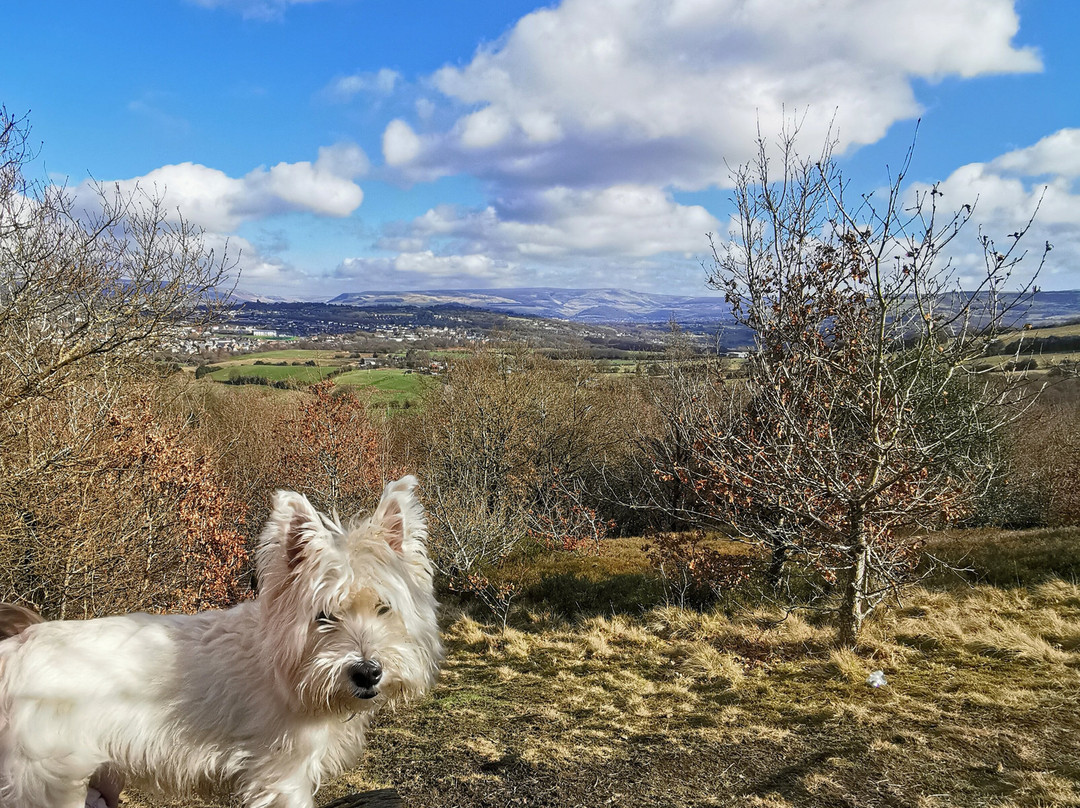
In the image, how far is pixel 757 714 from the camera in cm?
681

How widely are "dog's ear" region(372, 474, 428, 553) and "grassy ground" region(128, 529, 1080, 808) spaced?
2.70 meters

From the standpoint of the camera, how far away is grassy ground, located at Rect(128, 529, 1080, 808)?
5.13m

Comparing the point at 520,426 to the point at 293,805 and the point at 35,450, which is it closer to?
the point at 35,450

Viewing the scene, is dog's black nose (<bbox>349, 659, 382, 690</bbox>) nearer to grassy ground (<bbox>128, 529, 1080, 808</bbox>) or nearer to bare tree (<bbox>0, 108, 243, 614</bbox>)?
grassy ground (<bbox>128, 529, 1080, 808</bbox>)

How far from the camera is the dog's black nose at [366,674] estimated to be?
3139 millimetres

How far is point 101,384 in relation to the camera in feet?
43.4

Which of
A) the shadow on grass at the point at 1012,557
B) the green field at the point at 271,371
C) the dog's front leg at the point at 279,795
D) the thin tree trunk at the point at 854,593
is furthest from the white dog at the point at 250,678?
the green field at the point at 271,371

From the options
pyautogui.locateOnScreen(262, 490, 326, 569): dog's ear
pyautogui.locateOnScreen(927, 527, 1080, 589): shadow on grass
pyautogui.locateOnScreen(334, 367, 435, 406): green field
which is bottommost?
pyautogui.locateOnScreen(927, 527, 1080, 589): shadow on grass

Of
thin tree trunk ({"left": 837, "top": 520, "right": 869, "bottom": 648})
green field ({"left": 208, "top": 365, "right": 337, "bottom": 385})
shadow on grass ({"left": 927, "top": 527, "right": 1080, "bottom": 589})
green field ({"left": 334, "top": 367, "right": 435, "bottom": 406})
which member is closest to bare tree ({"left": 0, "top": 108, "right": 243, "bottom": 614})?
thin tree trunk ({"left": 837, "top": 520, "right": 869, "bottom": 648})

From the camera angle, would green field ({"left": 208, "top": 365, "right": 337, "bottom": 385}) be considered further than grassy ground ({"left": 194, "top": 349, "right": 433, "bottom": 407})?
Yes

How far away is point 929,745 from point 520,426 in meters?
24.3

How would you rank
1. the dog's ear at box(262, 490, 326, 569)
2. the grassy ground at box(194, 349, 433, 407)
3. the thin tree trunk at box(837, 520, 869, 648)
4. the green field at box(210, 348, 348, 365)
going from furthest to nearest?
the green field at box(210, 348, 348, 365) < the grassy ground at box(194, 349, 433, 407) < the thin tree trunk at box(837, 520, 869, 648) < the dog's ear at box(262, 490, 326, 569)

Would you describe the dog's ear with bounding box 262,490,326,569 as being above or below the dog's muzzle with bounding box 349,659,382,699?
above

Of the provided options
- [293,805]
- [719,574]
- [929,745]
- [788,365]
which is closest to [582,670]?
[719,574]
